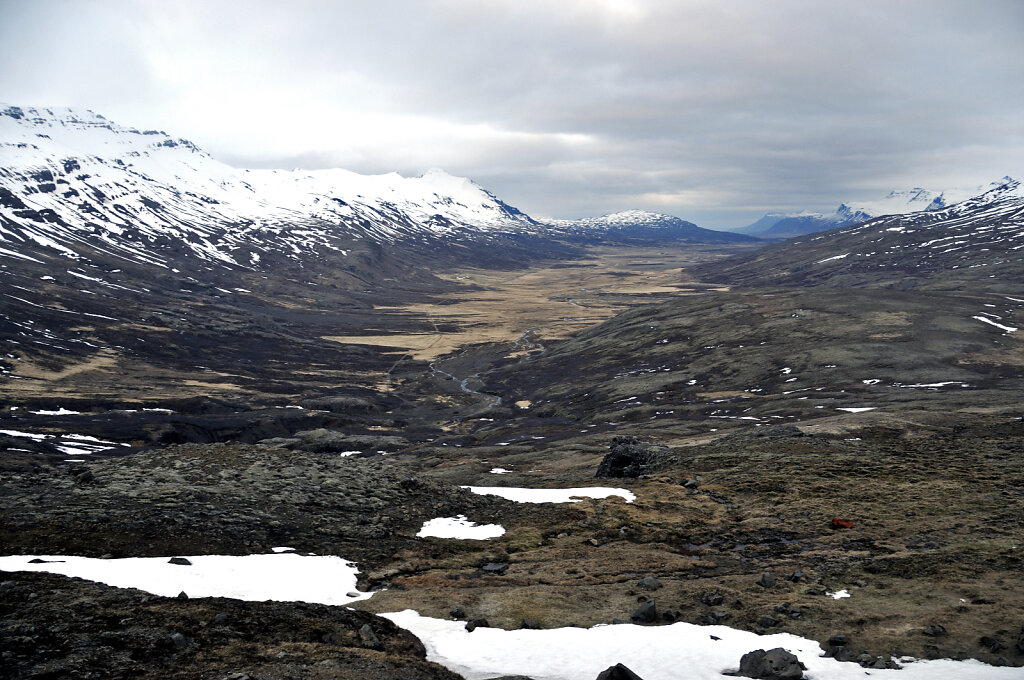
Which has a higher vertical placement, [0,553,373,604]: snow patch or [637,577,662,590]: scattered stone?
[0,553,373,604]: snow patch

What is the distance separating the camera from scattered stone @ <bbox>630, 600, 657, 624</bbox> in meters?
20.1

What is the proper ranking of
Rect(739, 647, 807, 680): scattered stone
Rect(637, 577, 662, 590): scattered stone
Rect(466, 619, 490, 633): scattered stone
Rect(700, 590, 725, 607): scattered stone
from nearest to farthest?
Rect(739, 647, 807, 680): scattered stone
Rect(466, 619, 490, 633): scattered stone
Rect(700, 590, 725, 607): scattered stone
Rect(637, 577, 662, 590): scattered stone

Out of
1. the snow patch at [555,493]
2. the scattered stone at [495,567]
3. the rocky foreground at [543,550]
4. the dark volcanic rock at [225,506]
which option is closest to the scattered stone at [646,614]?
the rocky foreground at [543,550]

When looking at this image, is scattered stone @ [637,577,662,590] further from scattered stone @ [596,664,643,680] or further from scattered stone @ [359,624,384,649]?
scattered stone @ [359,624,384,649]

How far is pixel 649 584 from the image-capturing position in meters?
22.8

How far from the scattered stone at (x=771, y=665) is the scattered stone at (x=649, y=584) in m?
6.08

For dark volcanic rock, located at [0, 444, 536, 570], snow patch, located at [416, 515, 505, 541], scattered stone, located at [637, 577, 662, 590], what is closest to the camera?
scattered stone, located at [637, 577, 662, 590]

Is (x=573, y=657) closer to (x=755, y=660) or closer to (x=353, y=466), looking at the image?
(x=755, y=660)

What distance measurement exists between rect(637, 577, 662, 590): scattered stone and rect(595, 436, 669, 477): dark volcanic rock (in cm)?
2099

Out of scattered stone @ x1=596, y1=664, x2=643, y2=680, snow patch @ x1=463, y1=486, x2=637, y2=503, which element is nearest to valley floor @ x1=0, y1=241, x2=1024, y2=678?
snow patch @ x1=463, y1=486, x2=637, y2=503

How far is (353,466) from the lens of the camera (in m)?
37.1

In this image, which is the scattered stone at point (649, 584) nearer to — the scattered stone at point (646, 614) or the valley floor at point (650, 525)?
the valley floor at point (650, 525)

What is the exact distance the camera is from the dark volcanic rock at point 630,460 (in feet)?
147

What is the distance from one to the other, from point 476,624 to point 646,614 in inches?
211
